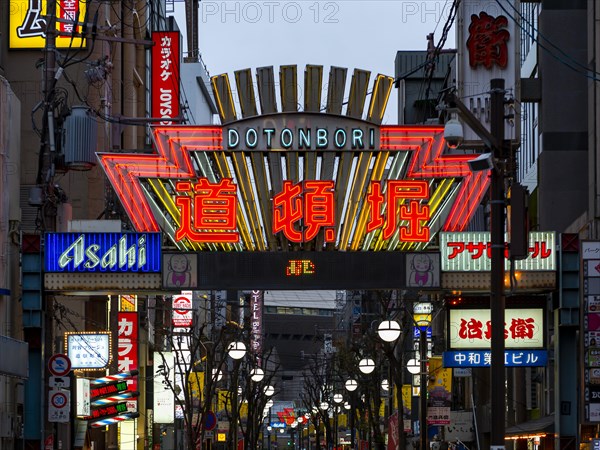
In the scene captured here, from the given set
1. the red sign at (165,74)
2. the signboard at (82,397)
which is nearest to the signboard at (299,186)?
the signboard at (82,397)

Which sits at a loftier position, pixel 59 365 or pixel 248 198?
pixel 248 198

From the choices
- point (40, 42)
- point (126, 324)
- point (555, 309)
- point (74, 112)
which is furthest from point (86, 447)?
point (555, 309)

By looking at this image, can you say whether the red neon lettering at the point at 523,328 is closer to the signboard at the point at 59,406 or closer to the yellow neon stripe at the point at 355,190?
the yellow neon stripe at the point at 355,190

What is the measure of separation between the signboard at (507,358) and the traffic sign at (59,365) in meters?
9.55

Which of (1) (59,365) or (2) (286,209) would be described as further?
(2) (286,209)

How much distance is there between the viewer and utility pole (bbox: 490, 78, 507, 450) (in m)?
22.6

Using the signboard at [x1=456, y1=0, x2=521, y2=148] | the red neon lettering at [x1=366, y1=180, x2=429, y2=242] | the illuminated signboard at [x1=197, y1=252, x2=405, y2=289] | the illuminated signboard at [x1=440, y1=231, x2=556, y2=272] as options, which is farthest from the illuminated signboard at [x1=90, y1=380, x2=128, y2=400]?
the signboard at [x1=456, y1=0, x2=521, y2=148]

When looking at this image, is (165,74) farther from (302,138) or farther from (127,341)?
(302,138)

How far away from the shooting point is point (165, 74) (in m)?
73.1

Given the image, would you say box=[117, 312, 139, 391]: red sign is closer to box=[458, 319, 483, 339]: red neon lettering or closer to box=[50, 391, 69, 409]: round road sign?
box=[458, 319, 483, 339]: red neon lettering

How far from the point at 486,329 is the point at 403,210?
12.2 ft

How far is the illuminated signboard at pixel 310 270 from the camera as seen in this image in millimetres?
32844

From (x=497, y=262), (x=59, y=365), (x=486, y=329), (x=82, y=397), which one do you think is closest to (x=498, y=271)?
(x=497, y=262)

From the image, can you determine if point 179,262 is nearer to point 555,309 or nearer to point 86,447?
point 555,309
